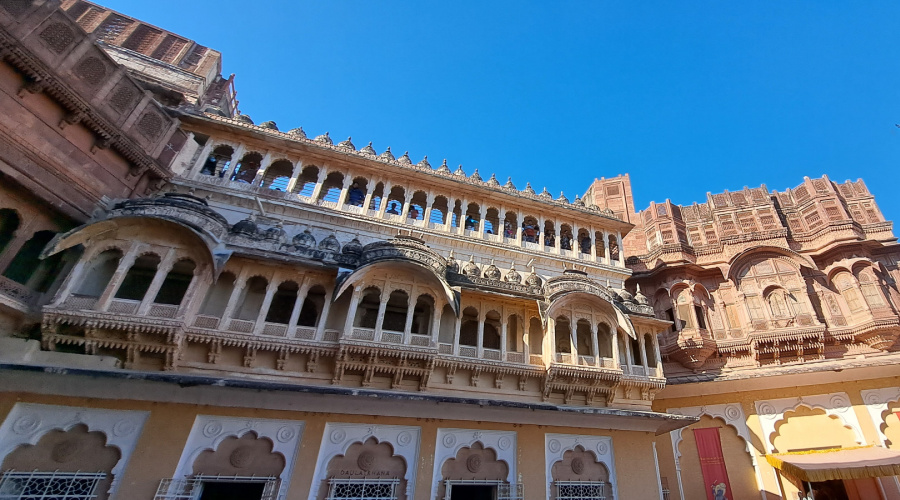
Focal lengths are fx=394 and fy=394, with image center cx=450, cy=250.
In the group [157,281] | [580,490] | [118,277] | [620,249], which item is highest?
[620,249]

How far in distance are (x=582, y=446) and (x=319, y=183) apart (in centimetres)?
1182

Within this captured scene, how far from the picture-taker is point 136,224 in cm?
998

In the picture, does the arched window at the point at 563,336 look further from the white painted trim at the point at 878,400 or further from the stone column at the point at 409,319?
the white painted trim at the point at 878,400

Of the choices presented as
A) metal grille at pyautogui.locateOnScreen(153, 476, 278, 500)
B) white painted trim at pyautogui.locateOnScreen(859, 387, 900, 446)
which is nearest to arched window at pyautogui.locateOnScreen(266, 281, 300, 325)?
metal grille at pyautogui.locateOnScreen(153, 476, 278, 500)

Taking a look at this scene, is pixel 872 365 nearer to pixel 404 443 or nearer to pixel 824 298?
pixel 824 298

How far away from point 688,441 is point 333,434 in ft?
41.5

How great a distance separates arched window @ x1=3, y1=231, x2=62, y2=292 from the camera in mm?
9008

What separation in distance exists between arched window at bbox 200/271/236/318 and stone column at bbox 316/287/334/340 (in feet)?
8.02

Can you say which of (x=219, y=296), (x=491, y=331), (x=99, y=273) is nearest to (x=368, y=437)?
(x=491, y=331)

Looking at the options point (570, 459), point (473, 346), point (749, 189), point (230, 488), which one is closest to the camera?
point (230, 488)

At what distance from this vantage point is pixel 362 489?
9.40 meters

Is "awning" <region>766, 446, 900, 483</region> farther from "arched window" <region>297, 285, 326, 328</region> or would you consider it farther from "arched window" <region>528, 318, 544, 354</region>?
"arched window" <region>297, 285, 326, 328</region>

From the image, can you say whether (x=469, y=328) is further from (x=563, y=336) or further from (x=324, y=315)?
(x=324, y=315)

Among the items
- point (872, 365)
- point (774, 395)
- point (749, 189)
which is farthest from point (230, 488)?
point (749, 189)
